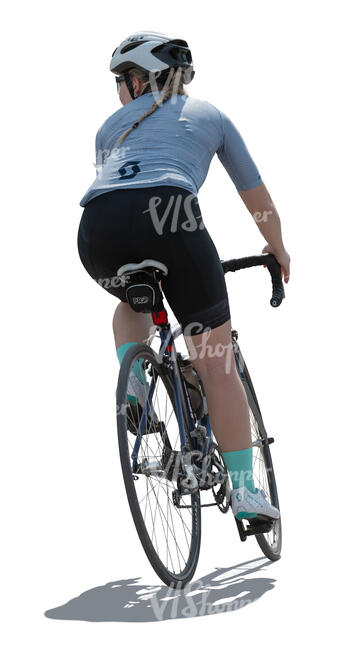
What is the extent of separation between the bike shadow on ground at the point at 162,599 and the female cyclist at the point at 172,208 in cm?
36

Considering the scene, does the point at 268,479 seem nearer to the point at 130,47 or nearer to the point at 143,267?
the point at 143,267

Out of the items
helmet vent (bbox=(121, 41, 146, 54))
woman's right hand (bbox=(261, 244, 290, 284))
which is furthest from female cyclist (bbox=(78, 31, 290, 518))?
woman's right hand (bbox=(261, 244, 290, 284))

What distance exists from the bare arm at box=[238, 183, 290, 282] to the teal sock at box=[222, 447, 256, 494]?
1.00 m

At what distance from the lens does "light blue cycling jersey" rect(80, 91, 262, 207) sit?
5.33m

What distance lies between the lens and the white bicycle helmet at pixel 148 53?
549 cm

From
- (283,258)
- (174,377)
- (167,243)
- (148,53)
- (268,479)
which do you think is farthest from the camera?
(268,479)

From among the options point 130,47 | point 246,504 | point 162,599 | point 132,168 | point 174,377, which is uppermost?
point 130,47

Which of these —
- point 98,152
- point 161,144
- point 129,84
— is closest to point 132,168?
point 161,144

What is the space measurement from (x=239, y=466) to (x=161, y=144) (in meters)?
1.47

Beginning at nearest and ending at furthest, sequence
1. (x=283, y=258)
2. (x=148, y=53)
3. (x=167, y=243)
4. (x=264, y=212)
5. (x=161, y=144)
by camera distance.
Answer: (x=167, y=243)
(x=161, y=144)
(x=148, y=53)
(x=264, y=212)
(x=283, y=258)

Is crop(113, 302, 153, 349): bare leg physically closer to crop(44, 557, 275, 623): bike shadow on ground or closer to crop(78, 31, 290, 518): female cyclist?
crop(78, 31, 290, 518): female cyclist

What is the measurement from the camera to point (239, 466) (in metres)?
5.64

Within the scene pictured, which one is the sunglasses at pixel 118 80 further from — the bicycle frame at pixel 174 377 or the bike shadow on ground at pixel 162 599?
the bike shadow on ground at pixel 162 599

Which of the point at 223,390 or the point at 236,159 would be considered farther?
the point at 236,159
